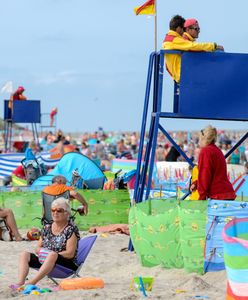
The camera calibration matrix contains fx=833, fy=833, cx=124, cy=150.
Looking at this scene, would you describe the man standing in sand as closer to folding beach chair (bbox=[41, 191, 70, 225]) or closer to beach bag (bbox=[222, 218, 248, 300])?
folding beach chair (bbox=[41, 191, 70, 225])

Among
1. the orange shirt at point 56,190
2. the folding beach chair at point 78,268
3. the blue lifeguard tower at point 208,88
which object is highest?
the blue lifeguard tower at point 208,88

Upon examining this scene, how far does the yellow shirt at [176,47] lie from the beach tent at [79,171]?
4475 millimetres

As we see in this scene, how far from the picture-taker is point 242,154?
90.2ft

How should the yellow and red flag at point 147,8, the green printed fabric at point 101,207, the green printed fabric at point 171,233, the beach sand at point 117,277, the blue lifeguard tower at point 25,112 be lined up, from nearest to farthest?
1. the beach sand at point 117,277
2. the green printed fabric at point 171,233
3. the yellow and red flag at point 147,8
4. the green printed fabric at point 101,207
5. the blue lifeguard tower at point 25,112

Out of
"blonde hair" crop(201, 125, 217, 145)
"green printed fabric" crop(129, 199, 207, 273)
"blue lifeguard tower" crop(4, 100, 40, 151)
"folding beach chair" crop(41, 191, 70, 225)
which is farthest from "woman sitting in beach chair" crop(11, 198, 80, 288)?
"blue lifeguard tower" crop(4, 100, 40, 151)

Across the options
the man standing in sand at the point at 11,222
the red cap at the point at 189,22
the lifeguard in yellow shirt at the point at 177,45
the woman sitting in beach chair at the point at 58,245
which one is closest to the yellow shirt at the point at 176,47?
the lifeguard in yellow shirt at the point at 177,45

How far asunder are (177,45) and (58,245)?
306cm

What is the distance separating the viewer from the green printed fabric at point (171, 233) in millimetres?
8414

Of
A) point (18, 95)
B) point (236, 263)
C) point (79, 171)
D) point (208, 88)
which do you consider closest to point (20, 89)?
point (18, 95)

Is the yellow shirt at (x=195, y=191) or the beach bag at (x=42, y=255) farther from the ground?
the yellow shirt at (x=195, y=191)

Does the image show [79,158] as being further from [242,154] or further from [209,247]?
[242,154]

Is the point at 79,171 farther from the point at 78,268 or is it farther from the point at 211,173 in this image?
the point at 78,268

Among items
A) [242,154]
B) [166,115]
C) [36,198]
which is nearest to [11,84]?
[242,154]

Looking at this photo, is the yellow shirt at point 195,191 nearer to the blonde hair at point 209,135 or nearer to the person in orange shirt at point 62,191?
the blonde hair at point 209,135
